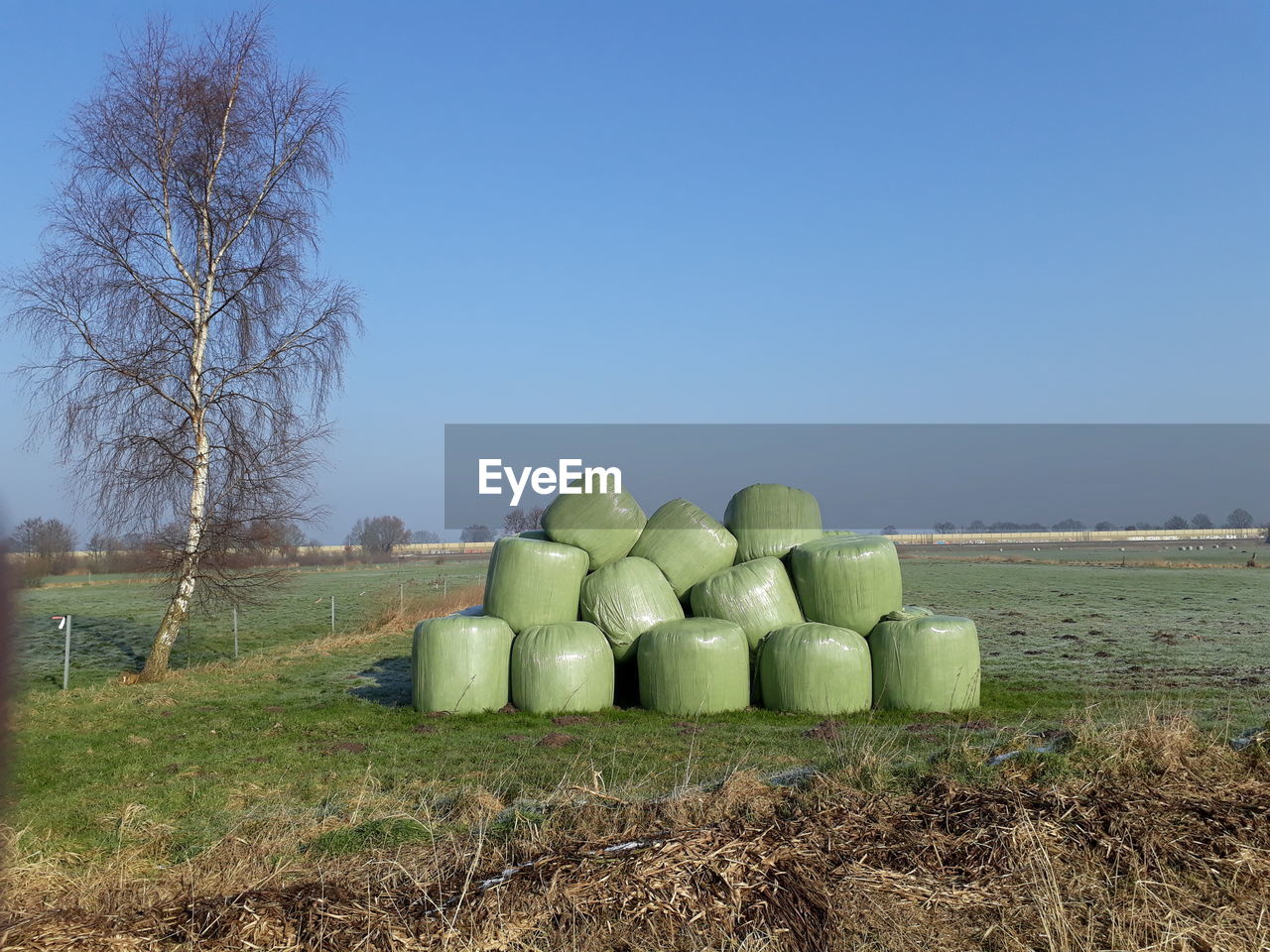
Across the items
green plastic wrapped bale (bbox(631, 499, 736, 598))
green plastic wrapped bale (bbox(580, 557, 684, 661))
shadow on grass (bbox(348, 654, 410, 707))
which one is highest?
green plastic wrapped bale (bbox(631, 499, 736, 598))

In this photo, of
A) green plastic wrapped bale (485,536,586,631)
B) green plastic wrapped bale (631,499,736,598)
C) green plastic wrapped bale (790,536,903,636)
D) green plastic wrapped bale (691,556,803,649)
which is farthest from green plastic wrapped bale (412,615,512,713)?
green plastic wrapped bale (790,536,903,636)

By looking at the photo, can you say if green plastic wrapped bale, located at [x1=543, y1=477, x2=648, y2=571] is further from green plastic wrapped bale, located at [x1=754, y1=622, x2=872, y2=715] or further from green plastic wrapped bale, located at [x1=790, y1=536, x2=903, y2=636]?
green plastic wrapped bale, located at [x1=754, y1=622, x2=872, y2=715]

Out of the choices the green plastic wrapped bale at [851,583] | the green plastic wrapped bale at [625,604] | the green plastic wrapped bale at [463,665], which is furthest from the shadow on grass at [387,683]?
the green plastic wrapped bale at [851,583]

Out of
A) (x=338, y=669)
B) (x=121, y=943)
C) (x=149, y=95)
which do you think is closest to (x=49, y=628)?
(x=338, y=669)

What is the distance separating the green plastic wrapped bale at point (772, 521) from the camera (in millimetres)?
12289

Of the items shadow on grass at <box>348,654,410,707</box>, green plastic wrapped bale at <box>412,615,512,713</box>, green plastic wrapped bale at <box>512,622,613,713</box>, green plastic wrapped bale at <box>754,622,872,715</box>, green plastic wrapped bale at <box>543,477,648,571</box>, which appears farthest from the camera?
shadow on grass at <box>348,654,410,707</box>

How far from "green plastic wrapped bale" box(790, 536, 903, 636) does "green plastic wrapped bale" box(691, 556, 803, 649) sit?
0.29 metres

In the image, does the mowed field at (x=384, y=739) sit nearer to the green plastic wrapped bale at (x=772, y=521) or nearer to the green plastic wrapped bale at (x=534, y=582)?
the green plastic wrapped bale at (x=534, y=582)

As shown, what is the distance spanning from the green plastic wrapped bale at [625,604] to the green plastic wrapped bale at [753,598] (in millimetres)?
531

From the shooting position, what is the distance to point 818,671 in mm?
10828

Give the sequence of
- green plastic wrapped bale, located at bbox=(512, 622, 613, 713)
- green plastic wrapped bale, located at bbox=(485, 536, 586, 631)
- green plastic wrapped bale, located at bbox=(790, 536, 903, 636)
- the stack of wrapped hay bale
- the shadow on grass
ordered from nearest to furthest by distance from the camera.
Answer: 1. the stack of wrapped hay bale
2. green plastic wrapped bale, located at bbox=(512, 622, 613, 713)
3. green plastic wrapped bale, located at bbox=(790, 536, 903, 636)
4. green plastic wrapped bale, located at bbox=(485, 536, 586, 631)
5. the shadow on grass

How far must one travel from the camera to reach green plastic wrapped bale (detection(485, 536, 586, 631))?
11.6 meters

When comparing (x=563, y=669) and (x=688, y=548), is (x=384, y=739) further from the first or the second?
(x=688, y=548)

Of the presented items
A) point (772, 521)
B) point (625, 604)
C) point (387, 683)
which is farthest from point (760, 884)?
point (387, 683)
